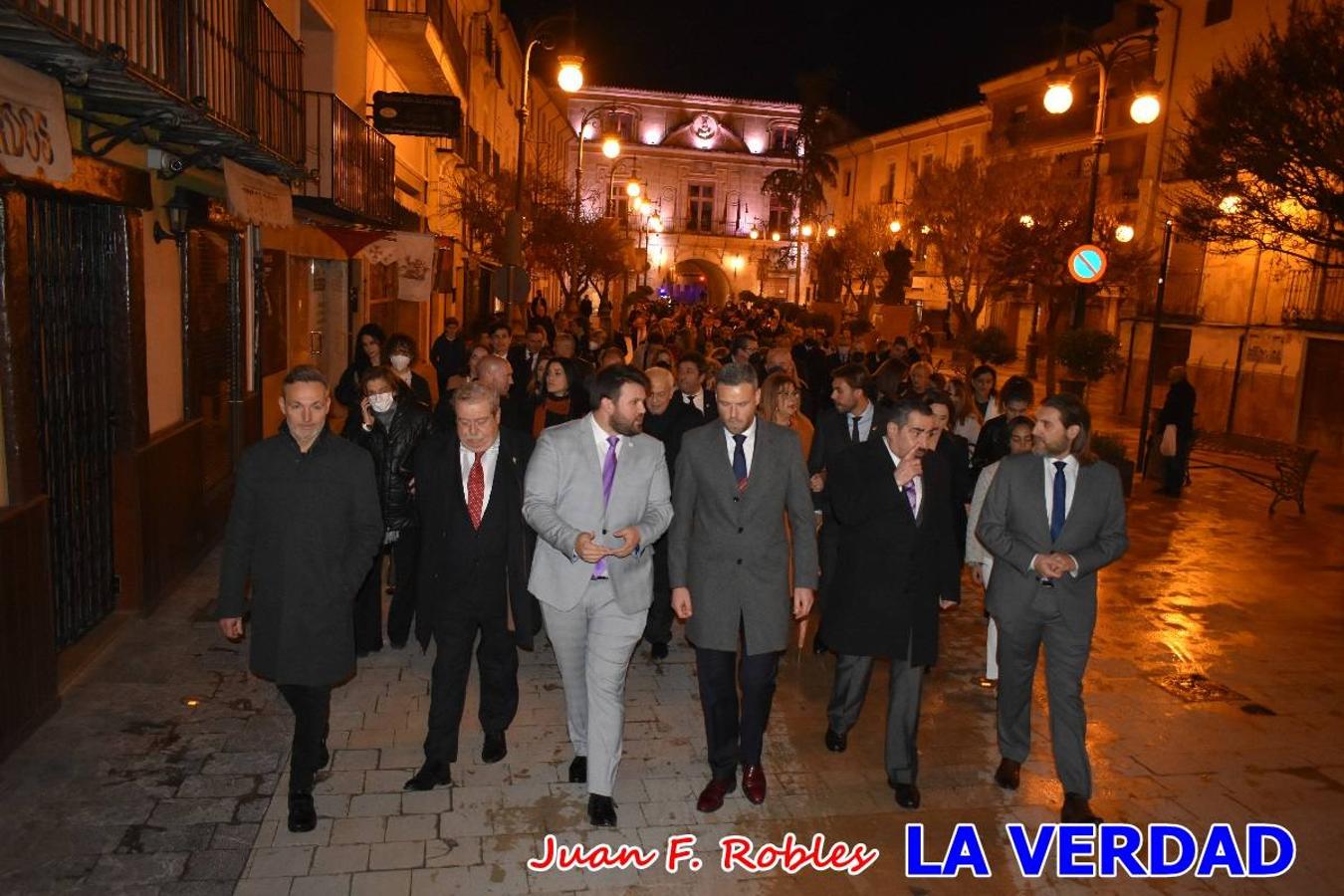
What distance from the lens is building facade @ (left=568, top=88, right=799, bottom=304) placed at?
72625 millimetres

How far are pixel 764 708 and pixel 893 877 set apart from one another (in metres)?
0.98

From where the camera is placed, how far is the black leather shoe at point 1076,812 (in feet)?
16.7

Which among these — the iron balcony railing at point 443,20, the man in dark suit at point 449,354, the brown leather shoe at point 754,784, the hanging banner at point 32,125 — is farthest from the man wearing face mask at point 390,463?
the iron balcony railing at point 443,20

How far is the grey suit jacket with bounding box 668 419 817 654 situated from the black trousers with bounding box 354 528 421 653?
248cm

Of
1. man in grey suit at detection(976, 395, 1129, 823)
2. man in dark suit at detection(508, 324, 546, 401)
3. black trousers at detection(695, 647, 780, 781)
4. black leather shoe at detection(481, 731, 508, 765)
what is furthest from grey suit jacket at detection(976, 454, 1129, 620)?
man in dark suit at detection(508, 324, 546, 401)

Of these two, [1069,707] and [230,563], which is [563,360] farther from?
[1069,707]

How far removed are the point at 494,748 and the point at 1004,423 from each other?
16.2ft

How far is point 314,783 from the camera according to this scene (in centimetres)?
512

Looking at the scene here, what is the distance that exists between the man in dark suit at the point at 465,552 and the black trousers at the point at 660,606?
77.4 inches

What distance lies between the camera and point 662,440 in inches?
304

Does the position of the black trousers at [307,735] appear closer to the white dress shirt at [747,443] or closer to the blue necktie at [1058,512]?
the white dress shirt at [747,443]

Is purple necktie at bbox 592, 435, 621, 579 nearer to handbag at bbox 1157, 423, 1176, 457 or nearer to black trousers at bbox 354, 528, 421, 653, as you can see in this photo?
black trousers at bbox 354, 528, 421, 653

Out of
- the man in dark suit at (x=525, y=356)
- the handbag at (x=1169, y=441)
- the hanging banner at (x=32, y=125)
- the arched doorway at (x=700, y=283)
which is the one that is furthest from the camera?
the arched doorway at (x=700, y=283)

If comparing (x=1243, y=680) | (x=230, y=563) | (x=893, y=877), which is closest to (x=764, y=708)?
(x=893, y=877)
